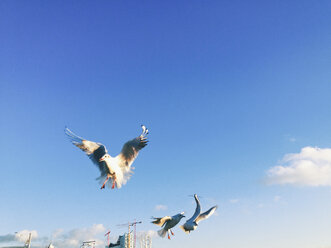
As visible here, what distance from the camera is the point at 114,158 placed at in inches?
926

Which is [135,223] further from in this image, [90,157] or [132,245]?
[90,157]

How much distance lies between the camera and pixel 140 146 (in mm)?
24031

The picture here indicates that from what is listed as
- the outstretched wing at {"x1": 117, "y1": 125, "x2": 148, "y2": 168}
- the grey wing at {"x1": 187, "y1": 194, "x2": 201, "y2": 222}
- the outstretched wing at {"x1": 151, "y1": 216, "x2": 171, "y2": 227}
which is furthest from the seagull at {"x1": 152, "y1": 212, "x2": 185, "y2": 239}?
the outstretched wing at {"x1": 117, "y1": 125, "x2": 148, "y2": 168}

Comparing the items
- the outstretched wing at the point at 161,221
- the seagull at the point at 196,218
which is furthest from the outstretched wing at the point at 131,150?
the seagull at the point at 196,218

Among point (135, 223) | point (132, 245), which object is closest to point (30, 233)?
point (132, 245)

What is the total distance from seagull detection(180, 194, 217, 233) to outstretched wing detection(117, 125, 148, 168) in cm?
1247

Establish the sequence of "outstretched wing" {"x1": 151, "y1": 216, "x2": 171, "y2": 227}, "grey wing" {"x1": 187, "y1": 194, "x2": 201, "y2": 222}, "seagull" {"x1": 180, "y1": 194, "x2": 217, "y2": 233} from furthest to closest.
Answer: "grey wing" {"x1": 187, "y1": 194, "x2": 201, "y2": 222}, "seagull" {"x1": 180, "y1": 194, "x2": 217, "y2": 233}, "outstretched wing" {"x1": 151, "y1": 216, "x2": 171, "y2": 227}

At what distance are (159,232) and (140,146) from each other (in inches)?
421

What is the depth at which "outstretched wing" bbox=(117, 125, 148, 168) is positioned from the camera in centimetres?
2389

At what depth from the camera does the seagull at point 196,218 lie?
31875 mm

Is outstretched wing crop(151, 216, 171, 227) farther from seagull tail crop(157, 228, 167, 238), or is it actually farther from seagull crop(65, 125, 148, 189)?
seagull crop(65, 125, 148, 189)

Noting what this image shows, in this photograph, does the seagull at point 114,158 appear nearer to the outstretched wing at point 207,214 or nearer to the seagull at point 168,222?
the seagull at point 168,222

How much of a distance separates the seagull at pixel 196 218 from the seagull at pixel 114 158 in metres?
11.9

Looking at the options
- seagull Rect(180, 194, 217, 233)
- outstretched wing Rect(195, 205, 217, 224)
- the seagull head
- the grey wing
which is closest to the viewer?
the seagull head
